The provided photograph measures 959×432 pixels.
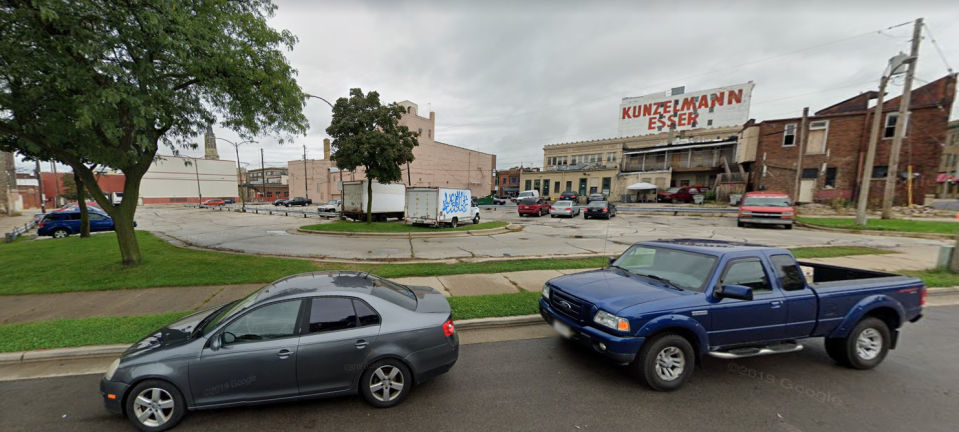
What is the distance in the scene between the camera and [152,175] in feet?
206

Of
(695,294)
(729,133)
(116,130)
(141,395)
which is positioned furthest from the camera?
(729,133)

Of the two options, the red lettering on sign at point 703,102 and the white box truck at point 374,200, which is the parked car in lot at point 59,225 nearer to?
the white box truck at point 374,200

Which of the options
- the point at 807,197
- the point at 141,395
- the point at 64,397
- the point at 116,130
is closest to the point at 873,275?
the point at 141,395

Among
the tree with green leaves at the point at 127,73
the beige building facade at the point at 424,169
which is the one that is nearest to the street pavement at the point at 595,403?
the tree with green leaves at the point at 127,73

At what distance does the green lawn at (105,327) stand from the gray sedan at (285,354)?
204 cm

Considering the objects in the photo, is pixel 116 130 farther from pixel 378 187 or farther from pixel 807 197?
pixel 807 197

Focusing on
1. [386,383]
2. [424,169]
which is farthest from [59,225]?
[424,169]

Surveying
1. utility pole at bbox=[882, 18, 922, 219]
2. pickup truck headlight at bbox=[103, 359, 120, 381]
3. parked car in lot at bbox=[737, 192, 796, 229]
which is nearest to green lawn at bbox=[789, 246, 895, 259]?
parked car in lot at bbox=[737, 192, 796, 229]

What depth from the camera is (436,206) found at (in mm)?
17859

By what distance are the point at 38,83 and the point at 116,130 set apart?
233 centimetres

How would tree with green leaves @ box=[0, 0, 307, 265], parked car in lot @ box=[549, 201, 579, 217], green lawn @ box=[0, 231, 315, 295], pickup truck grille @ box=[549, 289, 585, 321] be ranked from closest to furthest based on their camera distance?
pickup truck grille @ box=[549, 289, 585, 321] → tree with green leaves @ box=[0, 0, 307, 265] → green lawn @ box=[0, 231, 315, 295] → parked car in lot @ box=[549, 201, 579, 217]

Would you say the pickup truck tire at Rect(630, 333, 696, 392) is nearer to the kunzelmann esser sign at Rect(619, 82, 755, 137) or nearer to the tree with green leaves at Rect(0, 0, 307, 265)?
the tree with green leaves at Rect(0, 0, 307, 265)

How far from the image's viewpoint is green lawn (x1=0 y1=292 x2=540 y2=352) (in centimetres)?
448

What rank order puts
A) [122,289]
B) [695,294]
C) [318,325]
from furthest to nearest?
[122,289]
[695,294]
[318,325]
